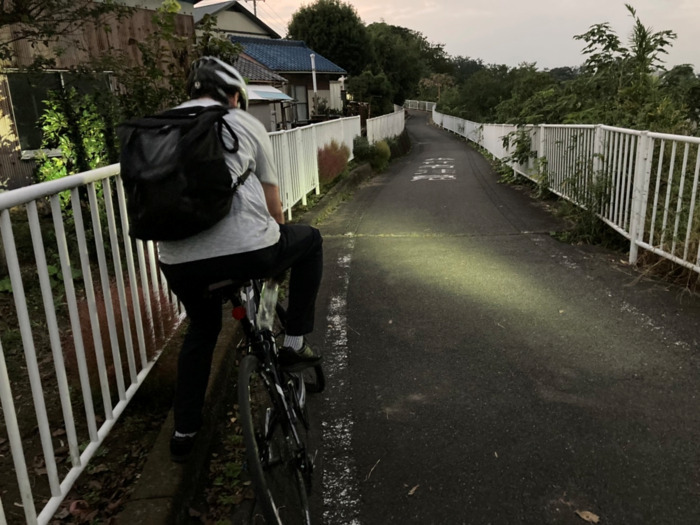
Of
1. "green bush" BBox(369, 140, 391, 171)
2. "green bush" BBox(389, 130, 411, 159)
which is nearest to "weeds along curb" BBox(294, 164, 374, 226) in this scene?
"green bush" BBox(369, 140, 391, 171)

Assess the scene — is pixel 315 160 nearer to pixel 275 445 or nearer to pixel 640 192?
pixel 640 192

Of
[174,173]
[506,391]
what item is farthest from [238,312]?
[506,391]

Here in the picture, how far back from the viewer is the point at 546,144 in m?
10.0

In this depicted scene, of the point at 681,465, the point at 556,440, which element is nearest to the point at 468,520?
the point at 556,440

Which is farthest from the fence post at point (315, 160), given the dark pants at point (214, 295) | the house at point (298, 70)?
the house at point (298, 70)

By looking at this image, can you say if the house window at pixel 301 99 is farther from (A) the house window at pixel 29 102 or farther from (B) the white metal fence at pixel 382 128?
(A) the house window at pixel 29 102

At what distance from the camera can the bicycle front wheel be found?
211 centimetres

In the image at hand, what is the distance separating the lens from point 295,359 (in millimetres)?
2635

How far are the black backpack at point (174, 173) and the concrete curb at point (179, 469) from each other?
1.13 metres

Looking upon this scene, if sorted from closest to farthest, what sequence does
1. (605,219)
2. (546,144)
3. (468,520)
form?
(468,520) → (605,219) → (546,144)

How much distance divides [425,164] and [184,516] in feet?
55.9

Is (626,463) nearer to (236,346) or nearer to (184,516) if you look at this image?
(184,516)

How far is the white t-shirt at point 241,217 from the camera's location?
2.10 m

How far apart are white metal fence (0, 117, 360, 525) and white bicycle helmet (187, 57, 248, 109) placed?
25.2 inches
